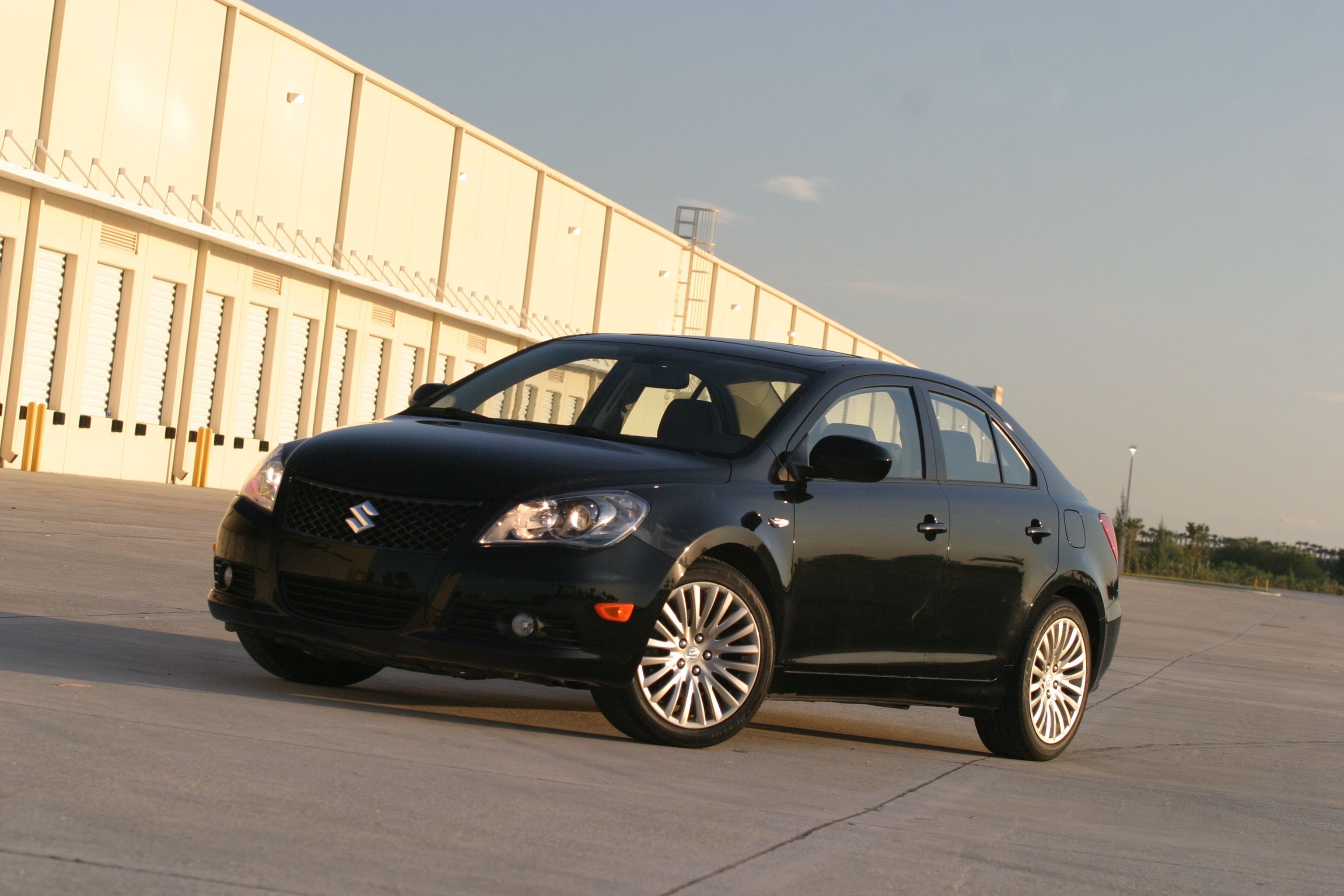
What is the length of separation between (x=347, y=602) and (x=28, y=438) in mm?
24656

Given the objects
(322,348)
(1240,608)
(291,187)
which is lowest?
(1240,608)

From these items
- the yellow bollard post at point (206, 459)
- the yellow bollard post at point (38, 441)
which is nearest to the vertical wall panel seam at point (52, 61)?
the yellow bollard post at point (38, 441)

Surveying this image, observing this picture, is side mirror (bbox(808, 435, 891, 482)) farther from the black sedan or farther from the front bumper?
the front bumper

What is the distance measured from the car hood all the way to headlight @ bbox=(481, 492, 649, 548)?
52 millimetres

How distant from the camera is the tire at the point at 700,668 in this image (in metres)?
6.34

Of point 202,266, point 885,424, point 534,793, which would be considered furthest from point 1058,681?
point 202,266

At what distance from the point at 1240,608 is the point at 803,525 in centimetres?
3558

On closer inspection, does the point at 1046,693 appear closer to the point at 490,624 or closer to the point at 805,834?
the point at 490,624

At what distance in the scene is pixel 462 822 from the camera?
14.7 ft

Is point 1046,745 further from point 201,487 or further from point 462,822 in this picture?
point 201,487

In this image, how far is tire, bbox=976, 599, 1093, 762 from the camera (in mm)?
7902

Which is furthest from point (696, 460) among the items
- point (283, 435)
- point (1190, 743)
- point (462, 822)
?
point (283, 435)

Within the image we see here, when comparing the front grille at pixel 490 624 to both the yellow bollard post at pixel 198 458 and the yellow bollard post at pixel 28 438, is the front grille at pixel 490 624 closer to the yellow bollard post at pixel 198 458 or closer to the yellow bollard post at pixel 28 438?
the yellow bollard post at pixel 28 438

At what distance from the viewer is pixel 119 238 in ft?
103
